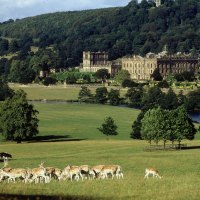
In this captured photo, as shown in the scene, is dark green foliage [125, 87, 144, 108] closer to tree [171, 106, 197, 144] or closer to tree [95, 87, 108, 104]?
tree [95, 87, 108, 104]

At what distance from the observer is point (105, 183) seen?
2862cm

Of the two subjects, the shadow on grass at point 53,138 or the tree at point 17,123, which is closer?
the tree at point 17,123

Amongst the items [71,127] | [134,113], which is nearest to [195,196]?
[71,127]

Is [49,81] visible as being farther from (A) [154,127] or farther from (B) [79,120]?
(A) [154,127]

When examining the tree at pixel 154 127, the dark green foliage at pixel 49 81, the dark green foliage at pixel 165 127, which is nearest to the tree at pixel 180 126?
the dark green foliage at pixel 165 127

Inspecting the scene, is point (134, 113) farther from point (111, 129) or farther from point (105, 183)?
point (105, 183)

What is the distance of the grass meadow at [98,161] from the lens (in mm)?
26203

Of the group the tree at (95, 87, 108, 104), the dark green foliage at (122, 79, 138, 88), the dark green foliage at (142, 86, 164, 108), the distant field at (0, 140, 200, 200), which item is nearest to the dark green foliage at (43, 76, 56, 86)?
the dark green foliage at (122, 79, 138, 88)

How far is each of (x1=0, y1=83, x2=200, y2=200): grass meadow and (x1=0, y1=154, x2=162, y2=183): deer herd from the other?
690mm

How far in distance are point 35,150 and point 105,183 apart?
1137 inches

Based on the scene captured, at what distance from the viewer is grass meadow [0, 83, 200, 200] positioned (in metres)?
26.2

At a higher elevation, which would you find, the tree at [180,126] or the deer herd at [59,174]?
the deer herd at [59,174]

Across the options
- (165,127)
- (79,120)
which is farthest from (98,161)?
(79,120)

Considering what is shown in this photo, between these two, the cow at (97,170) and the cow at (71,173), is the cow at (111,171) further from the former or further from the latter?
the cow at (71,173)
